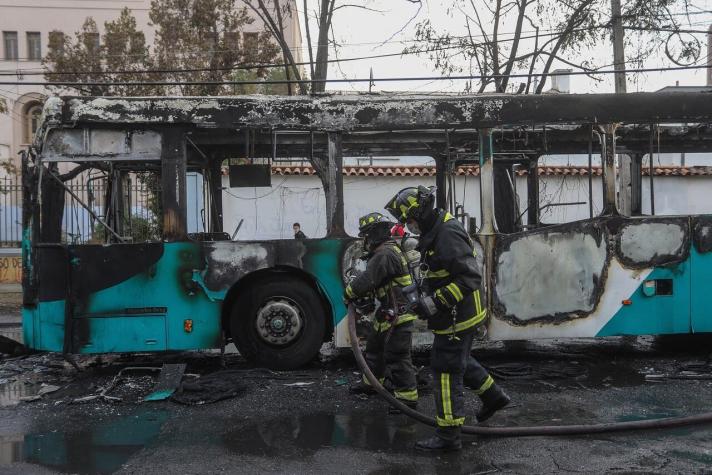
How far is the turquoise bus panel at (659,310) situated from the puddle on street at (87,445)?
4504mm

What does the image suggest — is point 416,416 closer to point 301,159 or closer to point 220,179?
point 301,159

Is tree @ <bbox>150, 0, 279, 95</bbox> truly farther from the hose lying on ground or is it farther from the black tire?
the hose lying on ground

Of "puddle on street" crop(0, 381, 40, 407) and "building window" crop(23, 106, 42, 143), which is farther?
"building window" crop(23, 106, 42, 143)

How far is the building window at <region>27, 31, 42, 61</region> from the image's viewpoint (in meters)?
33.0

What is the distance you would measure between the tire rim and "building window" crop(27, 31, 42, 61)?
1222 inches

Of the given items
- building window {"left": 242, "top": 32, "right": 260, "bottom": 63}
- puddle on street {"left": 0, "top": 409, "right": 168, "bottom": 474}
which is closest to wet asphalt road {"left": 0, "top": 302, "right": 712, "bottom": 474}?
puddle on street {"left": 0, "top": 409, "right": 168, "bottom": 474}

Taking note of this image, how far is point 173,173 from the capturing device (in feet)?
22.8

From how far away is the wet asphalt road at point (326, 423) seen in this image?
449 cm

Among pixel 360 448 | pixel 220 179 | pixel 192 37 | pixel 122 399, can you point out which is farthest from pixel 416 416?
pixel 192 37

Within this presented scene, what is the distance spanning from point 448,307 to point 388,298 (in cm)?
128

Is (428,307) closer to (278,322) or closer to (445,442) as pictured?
(445,442)

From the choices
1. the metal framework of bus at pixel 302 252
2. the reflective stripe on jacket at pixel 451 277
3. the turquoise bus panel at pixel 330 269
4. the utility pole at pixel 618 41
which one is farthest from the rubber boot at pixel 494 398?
the utility pole at pixel 618 41

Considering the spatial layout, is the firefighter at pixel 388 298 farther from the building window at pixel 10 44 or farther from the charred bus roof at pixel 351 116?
the building window at pixel 10 44

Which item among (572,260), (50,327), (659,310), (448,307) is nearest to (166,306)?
(50,327)
